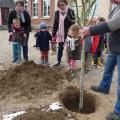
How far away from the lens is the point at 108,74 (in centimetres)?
529

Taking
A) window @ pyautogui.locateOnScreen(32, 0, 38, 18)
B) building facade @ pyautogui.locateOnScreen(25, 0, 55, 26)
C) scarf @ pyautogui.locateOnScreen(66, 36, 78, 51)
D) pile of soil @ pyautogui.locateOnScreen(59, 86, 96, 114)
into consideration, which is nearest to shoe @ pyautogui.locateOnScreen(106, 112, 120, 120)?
pile of soil @ pyautogui.locateOnScreen(59, 86, 96, 114)

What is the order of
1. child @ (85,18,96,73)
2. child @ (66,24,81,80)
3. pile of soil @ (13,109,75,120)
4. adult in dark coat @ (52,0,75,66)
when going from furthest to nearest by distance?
adult in dark coat @ (52,0,75,66)
child @ (85,18,96,73)
child @ (66,24,81,80)
pile of soil @ (13,109,75,120)

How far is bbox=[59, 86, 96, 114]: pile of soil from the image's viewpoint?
16.6 feet

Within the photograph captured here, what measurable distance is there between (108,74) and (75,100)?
2.55 feet

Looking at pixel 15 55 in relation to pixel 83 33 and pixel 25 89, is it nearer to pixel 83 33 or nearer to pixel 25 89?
pixel 25 89

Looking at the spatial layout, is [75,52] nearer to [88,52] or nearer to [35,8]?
[88,52]

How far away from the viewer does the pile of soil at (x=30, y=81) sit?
5445 mm

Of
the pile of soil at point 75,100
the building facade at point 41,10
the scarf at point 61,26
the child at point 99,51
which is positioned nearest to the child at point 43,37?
the scarf at point 61,26

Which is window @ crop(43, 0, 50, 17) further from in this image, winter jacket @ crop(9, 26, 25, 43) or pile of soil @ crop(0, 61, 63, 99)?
pile of soil @ crop(0, 61, 63, 99)

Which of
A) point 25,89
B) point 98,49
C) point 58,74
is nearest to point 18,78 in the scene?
point 25,89

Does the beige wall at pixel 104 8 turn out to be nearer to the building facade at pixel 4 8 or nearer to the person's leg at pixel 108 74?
the person's leg at pixel 108 74

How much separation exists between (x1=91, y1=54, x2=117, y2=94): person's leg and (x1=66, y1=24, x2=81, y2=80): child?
1084 millimetres

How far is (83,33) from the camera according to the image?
4012mm

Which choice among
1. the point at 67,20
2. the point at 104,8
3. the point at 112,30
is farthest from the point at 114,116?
the point at 104,8
